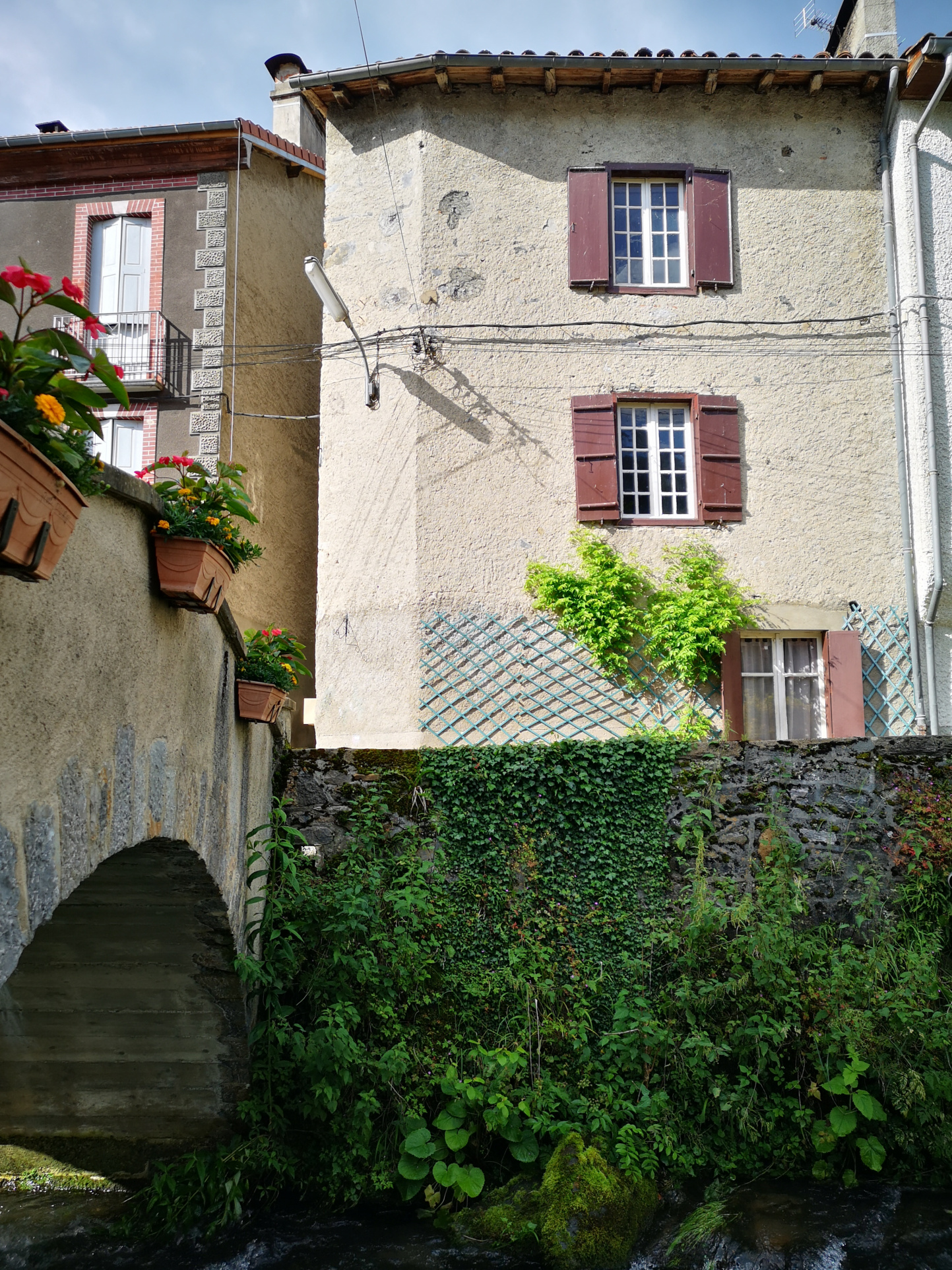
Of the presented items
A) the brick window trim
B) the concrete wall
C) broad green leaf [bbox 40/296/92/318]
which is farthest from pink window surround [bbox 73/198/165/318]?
broad green leaf [bbox 40/296/92/318]

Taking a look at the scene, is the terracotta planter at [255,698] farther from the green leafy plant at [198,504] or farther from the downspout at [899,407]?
the downspout at [899,407]

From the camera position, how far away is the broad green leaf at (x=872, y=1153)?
641 cm

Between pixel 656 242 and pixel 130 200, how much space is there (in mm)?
6004

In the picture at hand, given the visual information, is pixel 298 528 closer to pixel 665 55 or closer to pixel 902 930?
pixel 665 55

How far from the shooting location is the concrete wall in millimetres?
9781

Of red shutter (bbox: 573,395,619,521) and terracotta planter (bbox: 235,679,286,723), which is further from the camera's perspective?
red shutter (bbox: 573,395,619,521)

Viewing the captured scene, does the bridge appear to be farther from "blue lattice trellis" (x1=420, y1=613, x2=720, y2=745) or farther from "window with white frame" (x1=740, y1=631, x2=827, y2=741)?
"window with white frame" (x1=740, y1=631, x2=827, y2=741)

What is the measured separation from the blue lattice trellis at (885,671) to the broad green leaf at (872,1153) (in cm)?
395

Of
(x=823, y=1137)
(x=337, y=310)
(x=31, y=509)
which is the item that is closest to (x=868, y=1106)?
(x=823, y=1137)

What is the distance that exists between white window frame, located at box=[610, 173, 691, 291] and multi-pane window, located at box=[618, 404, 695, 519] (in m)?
1.22

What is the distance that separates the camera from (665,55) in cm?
1005

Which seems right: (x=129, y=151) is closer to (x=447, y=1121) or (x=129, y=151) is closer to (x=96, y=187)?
(x=96, y=187)

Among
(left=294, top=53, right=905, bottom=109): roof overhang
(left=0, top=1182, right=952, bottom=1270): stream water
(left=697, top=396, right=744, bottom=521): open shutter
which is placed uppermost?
(left=294, top=53, right=905, bottom=109): roof overhang

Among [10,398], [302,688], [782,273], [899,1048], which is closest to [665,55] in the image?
[782,273]
